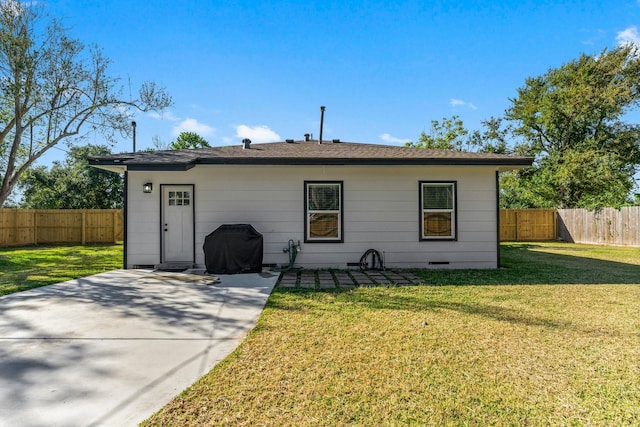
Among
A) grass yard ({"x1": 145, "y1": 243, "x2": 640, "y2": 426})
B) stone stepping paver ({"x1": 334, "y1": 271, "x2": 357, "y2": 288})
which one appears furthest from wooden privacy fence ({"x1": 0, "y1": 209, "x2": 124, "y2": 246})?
grass yard ({"x1": 145, "y1": 243, "x2": 640, "y2": 426})

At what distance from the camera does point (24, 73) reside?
1062 cm

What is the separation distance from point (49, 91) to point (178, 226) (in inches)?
327

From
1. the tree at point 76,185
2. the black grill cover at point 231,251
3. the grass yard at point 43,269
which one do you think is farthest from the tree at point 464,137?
the tree at point 76,185

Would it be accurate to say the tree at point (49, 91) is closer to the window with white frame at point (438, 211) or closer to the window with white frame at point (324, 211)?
the window with white frame at point (324, 211)

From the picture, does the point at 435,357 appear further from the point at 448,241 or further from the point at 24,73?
the point at 24,73

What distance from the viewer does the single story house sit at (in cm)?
771

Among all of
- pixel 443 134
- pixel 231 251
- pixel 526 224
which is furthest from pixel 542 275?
pixel 443 134

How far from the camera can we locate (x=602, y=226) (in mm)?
15055

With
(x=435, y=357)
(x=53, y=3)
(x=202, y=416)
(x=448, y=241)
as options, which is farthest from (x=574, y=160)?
(x=53, y=3)

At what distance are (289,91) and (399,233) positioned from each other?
7837mm

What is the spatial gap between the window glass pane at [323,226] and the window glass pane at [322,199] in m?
0.16

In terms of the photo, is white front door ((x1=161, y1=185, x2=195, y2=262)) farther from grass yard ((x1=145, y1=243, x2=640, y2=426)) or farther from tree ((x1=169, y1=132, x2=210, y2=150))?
tree ((x1=169, y1=132, x2=210, y2=150))

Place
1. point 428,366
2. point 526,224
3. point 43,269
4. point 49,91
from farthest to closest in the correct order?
point 526,224 < point 49,91 < point 43,269 < point 428,366

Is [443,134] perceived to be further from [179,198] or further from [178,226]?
[178,226]
